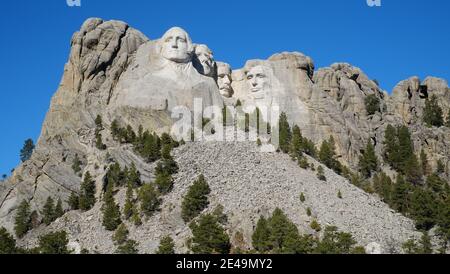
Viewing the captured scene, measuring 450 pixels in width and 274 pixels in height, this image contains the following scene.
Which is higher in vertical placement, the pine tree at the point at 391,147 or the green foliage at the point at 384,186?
the pine tree at the point at 391,147

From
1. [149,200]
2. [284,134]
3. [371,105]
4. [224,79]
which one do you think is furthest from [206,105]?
[149,200]

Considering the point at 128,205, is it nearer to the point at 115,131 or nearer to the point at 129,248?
the point at 129,248

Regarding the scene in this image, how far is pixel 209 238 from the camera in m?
57.7

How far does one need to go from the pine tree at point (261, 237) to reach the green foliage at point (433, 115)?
27.9m

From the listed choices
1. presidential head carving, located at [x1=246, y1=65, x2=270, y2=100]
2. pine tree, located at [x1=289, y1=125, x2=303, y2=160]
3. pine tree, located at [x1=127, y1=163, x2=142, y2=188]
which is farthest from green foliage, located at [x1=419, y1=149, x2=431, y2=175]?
pine tree, located at [x1=127, y1=163, x2=142, y2=188]

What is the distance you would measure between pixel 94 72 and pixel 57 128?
5.11m

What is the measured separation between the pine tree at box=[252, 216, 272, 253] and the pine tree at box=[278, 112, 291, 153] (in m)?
14.3

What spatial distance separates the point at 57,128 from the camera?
250ft

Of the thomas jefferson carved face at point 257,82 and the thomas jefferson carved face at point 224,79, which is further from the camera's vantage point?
the thomas jefferson carved face at point 224,79

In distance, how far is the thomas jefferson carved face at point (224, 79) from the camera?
82562 millimetres

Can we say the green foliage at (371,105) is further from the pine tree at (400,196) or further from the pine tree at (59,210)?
the pine tree at (59,210)

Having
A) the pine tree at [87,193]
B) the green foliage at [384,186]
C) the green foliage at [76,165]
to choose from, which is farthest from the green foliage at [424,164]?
the green foliage at [76,165]

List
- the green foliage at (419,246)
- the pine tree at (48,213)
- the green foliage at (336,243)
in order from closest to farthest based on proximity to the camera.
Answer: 1. the green foliage at (336,243)
2. the green foliage at (419,246)
3. the pine tree at (48,213)
